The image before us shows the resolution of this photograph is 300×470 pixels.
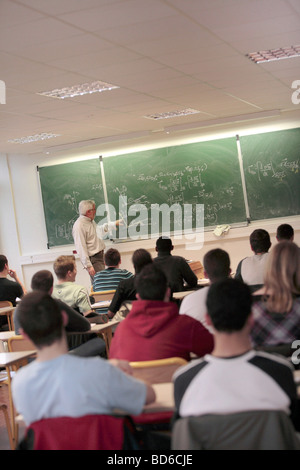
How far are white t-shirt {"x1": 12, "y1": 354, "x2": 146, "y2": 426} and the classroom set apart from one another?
7.67ft

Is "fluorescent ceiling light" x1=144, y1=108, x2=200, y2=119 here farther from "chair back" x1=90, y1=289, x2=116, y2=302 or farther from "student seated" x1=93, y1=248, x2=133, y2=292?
"chair back" x1=90, y1=289, x2=116, y2=302

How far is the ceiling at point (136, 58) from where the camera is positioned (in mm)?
3969

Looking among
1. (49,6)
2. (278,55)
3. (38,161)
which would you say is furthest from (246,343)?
(38,161)

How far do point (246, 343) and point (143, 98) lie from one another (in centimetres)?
552

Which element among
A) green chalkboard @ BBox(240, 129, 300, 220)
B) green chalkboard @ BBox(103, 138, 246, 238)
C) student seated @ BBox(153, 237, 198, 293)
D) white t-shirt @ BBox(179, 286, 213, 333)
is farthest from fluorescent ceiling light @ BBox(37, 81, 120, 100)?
green chalkboard @ BBox(240, 129, 300, 220)

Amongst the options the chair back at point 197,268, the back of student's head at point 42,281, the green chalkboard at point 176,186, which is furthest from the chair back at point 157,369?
the green chalkboard at point 176,186

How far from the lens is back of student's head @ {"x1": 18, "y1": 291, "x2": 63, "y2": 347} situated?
2264 mm

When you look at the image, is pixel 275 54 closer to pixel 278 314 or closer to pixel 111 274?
pixel 111 274

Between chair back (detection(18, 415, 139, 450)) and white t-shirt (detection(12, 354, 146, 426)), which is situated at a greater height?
white t-shirt (detection(12, 354, 146, 426))

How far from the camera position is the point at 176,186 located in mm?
10562

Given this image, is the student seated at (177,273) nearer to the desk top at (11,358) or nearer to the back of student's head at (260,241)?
the back of student's head at (260,241)

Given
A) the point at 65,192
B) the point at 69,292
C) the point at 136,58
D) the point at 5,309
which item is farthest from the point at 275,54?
the point at 65,192

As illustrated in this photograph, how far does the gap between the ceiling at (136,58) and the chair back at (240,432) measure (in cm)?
270

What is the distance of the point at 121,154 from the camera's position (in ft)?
35.2
